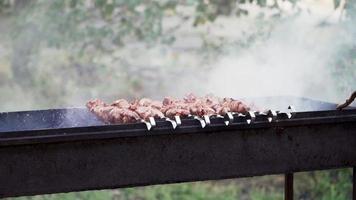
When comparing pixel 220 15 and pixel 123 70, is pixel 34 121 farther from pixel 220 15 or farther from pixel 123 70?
pixel 220 15

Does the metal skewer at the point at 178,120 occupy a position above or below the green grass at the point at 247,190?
below

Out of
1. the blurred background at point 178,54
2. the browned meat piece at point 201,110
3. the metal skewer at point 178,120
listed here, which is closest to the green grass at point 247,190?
the blurred background at point 178,54

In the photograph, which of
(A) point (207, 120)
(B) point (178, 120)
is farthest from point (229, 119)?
(B) point (178, 120)

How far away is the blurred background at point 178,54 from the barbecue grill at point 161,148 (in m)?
2.26

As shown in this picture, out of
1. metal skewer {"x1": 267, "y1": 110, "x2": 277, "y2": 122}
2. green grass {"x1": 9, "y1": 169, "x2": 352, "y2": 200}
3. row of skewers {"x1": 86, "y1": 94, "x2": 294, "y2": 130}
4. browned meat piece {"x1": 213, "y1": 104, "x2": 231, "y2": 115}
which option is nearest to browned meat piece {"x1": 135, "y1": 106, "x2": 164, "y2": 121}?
row of skewers {"x1": 86, "y1": 94, "x2": 294, "y2": 130}

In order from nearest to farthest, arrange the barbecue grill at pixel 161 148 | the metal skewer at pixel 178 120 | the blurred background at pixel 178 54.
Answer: the barbecue grill at pixel 161 148, the metal skewer at pixel 178 120, the blurred background at pixel 178 54

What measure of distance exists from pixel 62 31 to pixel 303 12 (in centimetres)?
195

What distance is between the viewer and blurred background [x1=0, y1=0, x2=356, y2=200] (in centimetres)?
541

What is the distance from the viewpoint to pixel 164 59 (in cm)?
557

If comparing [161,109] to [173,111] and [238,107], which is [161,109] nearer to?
[173,111]

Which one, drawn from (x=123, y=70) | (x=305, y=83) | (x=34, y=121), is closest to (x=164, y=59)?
(x=123, y=70)

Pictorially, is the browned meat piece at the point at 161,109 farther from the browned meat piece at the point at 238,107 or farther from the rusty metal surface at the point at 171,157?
the rusty metal surface at the point at 171,157

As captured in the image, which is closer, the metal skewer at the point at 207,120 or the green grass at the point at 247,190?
the metal skewer at the point at 207,120

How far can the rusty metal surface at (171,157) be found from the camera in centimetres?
259
